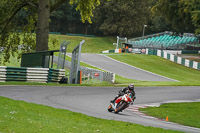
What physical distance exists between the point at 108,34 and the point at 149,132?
87.4 meters

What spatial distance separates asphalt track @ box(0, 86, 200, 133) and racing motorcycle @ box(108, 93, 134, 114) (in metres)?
0.25

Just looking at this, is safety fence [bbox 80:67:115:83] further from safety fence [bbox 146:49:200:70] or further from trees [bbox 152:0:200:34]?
trees [bbox 152:0:200:34]

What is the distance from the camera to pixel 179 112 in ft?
60.8

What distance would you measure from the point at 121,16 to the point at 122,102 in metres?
74.7

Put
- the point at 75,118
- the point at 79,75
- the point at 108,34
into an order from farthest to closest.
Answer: the point at 108,34 → the point at 79,75 → the point at 75,118

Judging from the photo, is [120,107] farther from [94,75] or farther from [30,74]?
[94,75]

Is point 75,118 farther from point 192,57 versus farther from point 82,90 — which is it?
point 192,57

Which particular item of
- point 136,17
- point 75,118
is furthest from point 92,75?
point 136,17

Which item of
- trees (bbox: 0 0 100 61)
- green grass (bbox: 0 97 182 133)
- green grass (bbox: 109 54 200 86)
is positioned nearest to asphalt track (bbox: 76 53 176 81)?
green grass (bbox: 109 54 200 86)

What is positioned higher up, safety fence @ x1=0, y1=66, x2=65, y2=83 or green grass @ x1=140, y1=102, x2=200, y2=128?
safety fence @ x1=0, y1=66, x2=65, y2=83

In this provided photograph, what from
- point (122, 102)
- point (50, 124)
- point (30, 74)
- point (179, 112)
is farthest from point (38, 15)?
point (50, 124)

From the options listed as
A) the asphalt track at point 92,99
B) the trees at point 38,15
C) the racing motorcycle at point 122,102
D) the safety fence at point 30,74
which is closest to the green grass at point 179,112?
the asphalt track at point 92,99

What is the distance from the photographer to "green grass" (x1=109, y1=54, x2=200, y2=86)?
48.9 metres

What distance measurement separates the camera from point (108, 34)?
98000 millimetres
